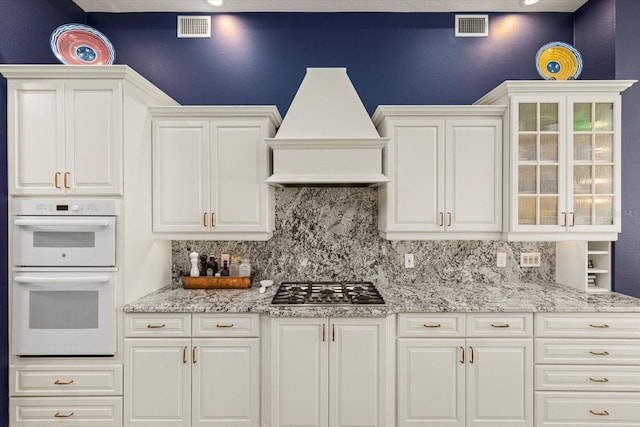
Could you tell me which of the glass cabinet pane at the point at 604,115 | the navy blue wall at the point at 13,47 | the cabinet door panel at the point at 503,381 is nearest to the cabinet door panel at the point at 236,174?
the navy blue wall at the point at 13,47

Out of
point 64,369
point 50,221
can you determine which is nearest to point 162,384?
point 64,369

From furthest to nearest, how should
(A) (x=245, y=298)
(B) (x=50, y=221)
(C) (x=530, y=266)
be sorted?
(C) (x=530, y=266) → (A) (x=245, y=298) → (B) (x=50, y=221)

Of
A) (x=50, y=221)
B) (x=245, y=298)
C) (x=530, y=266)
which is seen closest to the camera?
(x=50, y=221)

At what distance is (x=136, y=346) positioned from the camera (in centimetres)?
226

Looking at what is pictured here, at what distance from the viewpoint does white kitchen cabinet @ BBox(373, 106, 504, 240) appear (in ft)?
8.47

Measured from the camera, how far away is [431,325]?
2285 millimetres

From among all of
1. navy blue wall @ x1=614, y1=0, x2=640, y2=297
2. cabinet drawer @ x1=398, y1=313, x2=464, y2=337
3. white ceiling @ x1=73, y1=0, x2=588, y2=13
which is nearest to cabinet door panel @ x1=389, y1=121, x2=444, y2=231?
cabinet drawer @ x1=398, y1=313, x2=464, y2=337

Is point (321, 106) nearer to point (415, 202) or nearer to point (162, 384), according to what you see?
point (415, 202)

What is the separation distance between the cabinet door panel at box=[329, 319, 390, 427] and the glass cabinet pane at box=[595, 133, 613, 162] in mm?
1931

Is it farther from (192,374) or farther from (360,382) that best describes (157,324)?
(360,382)

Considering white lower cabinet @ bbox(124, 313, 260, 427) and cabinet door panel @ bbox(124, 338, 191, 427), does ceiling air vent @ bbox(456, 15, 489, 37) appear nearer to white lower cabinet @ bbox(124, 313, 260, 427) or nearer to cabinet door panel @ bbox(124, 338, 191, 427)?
white lower cabinet @ bbox(124, 313, 260, 427)

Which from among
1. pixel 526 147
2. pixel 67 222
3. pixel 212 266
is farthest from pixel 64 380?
pixel 526 147

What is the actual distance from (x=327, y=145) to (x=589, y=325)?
6.67 ft

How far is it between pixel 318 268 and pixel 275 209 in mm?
606
